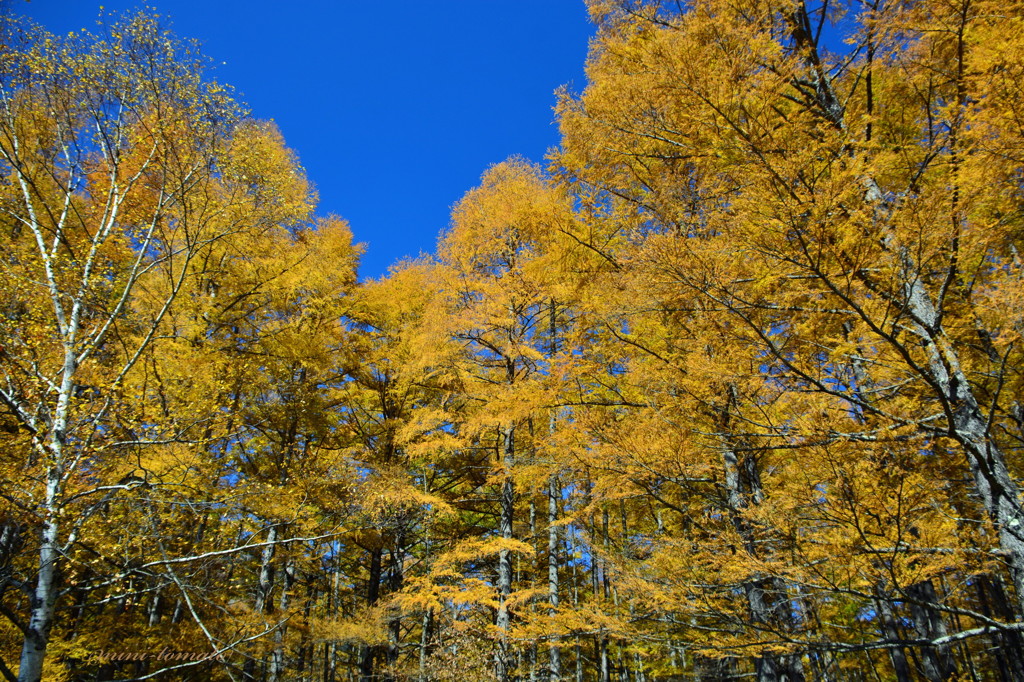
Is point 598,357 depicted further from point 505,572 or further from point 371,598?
point 371,598

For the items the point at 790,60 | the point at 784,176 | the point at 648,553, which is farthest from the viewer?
the point at 648,553

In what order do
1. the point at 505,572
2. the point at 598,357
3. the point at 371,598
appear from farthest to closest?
the point at 371,598
the point at 505,572
the point at 598,357

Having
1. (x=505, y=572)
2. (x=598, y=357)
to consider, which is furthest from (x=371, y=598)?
(x=598, y=357)

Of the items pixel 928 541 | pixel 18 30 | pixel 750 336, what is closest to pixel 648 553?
pixel 928 541

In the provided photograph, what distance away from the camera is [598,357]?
19.9 feet

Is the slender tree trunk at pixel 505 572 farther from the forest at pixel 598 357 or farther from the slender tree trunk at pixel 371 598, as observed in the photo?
the slender tree trunk at pixel 371 598

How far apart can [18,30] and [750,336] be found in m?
7.01

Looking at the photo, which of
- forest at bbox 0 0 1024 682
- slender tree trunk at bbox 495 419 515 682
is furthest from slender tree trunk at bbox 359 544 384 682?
slender tree trunk at bbox 495 419 515 682

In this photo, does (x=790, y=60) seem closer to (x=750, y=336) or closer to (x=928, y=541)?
(x=750, y=336)

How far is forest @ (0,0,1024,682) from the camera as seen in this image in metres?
3.02

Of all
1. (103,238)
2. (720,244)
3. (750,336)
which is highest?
(103,238)

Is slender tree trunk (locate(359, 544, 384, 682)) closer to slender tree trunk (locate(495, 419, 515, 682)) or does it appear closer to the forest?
the forest

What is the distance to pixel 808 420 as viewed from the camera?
3182 mm

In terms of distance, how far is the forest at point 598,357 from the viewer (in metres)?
3.02
